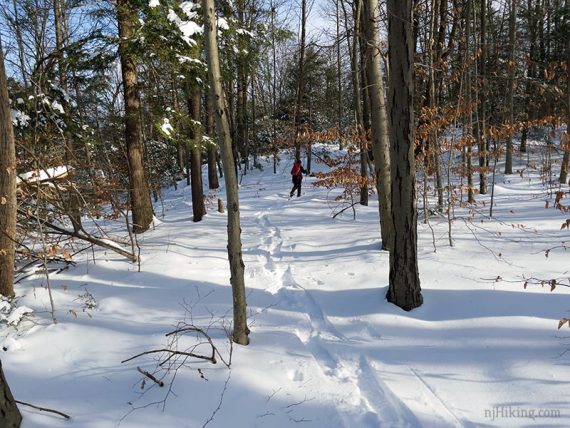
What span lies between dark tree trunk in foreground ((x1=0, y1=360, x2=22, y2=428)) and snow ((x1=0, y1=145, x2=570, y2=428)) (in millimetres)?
151

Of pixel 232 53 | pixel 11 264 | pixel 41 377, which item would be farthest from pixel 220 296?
pixel 232 53

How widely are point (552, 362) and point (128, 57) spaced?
8.93 metres

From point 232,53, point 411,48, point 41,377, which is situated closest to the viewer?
point 41,377

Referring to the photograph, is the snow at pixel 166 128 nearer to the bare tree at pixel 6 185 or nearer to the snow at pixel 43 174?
the snow at pixel 43 174

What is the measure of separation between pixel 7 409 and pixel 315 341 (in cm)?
301

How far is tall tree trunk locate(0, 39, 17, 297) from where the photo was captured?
196 inches

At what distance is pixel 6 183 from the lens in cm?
504

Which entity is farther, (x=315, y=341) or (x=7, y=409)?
(x=315, y=341)

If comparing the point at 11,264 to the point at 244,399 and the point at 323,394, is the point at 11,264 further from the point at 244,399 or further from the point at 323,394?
the point at 323,394

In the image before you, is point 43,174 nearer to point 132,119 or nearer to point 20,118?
point 20,118

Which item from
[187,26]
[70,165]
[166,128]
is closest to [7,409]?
[70,165]

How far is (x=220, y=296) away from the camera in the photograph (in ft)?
18.2

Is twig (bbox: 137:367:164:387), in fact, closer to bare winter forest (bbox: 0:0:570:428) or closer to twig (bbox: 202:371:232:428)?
bare winter forest (bbox: 0:0:570:428)

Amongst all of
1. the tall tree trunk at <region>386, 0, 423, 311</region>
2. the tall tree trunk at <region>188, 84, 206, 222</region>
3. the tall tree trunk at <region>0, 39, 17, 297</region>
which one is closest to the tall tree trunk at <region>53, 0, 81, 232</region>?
the tall tree trunk at <region>0, 39, 17, 297</region>
